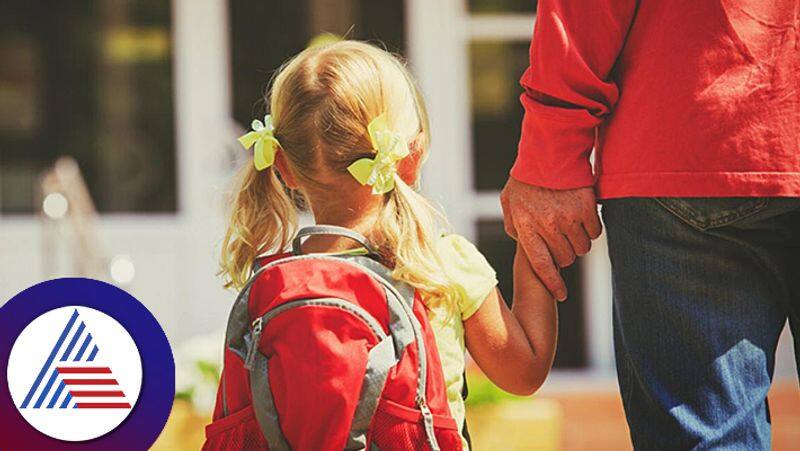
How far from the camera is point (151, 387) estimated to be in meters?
1.55

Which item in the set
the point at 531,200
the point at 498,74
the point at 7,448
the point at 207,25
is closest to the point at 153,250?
the point at 207,25

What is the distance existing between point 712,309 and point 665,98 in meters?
0.35

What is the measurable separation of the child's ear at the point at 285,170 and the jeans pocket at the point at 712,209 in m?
0.62

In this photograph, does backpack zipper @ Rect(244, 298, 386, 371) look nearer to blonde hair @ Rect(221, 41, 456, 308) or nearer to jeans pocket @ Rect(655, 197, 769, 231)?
blonde hair @ Rect(221, 41, 456, 308)

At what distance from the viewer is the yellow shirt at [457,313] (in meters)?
2.06

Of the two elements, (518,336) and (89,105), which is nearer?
(518,336)

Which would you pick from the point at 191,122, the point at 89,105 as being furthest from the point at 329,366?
the point at 89,105

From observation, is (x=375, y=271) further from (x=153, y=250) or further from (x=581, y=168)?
(x=153, y=250)

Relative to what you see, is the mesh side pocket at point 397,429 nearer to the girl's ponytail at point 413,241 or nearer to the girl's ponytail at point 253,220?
the girl's ponytail at point 413,241

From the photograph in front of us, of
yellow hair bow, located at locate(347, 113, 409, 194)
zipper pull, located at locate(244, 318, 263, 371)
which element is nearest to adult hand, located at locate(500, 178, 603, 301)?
yellow hair bow, located at locate(347, 113, 409, 194)

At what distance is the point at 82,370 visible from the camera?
1570mm

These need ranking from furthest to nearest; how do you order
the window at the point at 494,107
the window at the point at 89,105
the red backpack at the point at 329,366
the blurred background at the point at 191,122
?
the window at the point at 89,105, the window at the point at 494,107, the blurred background at the point at 191,122, the red backpack at the point at 329,366

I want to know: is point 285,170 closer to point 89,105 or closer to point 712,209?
point 712,209

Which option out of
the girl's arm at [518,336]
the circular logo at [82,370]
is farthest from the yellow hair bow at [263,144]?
the circular logo at [82,370]
